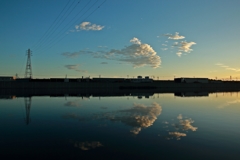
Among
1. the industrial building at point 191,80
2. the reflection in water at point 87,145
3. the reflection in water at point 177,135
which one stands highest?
the industrial building at point 191,80

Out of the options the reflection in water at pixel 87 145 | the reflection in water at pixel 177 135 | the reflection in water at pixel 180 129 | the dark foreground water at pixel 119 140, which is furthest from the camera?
the reflection in water at pixel 180 129

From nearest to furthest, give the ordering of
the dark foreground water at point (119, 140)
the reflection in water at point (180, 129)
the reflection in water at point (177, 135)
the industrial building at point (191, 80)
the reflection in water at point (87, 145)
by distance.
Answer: the dark foreground water at point (119, 140) < the reflection in water at point (87, 145) < the reflection in water at point (177, 135) < the reflection in water at point (180, 129) < the industrial building at point (191, 80)

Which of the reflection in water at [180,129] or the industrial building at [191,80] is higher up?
the industrial building at [191,80]

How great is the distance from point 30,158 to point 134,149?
5.51 metres

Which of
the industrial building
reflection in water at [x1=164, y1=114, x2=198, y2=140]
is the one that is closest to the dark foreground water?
reflection in water at [x1=164, y1=114, x2=198, y2=140]

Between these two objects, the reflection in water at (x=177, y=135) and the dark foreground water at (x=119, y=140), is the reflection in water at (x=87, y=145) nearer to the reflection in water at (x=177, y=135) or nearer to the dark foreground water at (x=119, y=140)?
the dark foreground water at (x=119, y=140)

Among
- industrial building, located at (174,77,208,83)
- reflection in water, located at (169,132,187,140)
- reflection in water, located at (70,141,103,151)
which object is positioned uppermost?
industrial building, located at (174,77,208,83)

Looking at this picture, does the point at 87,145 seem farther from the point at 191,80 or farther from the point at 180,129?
the point at 191,80

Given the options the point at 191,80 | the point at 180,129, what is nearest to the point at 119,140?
the point at 180,129

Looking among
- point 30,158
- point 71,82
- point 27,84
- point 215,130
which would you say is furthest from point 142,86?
point 30,158

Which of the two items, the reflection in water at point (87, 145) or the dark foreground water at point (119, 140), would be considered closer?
the dark foreground water at point (119, 140)

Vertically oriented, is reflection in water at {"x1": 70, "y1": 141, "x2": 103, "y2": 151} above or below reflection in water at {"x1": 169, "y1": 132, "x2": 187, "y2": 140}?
below

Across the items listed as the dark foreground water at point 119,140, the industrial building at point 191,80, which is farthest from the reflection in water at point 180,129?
the industrial building at point 191,80

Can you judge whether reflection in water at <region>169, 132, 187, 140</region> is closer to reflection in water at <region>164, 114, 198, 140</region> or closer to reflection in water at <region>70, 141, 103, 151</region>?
reflection in water at <region>164, 114, 198, 140</region>
